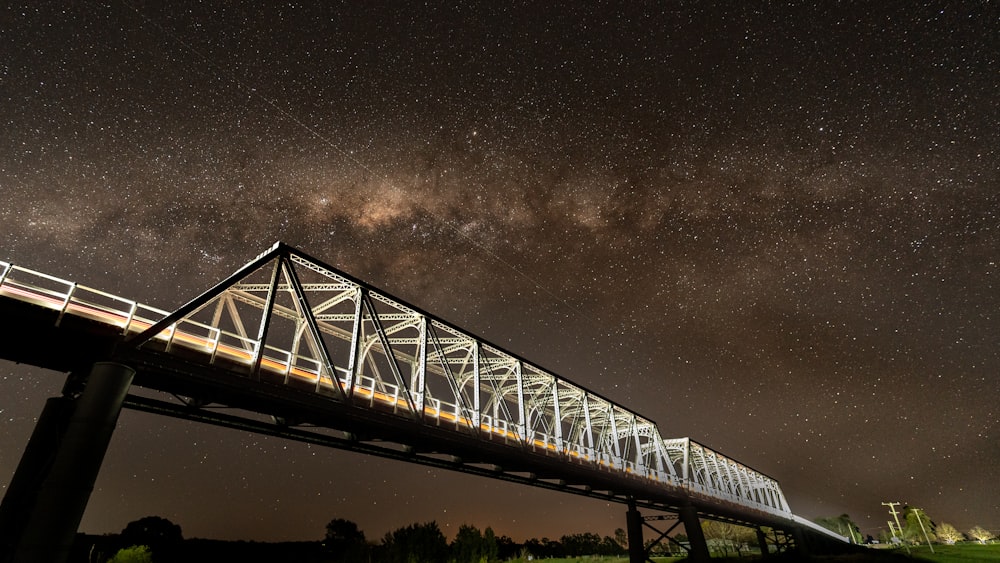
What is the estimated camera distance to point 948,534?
145 meters

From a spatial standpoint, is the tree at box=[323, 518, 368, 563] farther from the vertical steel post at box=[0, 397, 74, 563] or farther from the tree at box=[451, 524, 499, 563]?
the vertical steel post at box=[0, 397, 74, 563]

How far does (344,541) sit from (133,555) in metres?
45.7

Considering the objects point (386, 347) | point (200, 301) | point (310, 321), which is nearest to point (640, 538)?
point (386, 347)

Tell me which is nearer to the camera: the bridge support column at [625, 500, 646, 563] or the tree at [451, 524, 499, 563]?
the bridge support column at [625, 500, 646, 563]

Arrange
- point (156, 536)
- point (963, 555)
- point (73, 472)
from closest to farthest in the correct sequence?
point (73, 472)
point (963, 555)
point (156, 536)

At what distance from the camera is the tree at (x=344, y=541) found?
92.9 m

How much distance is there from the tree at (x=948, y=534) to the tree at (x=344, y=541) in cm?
17024

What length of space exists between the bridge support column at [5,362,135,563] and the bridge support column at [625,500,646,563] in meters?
30.6

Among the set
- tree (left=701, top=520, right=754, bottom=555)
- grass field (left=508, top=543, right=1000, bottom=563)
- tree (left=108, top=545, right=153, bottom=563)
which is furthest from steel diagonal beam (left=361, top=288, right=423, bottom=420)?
tree (left=701, top=520, right=754, bottom=555)

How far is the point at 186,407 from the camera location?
1586 cm

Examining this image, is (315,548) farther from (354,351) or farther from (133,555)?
(354,351)

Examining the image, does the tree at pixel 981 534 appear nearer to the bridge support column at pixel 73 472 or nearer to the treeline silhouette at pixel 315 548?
the treeline silhouette at pixel 315 548

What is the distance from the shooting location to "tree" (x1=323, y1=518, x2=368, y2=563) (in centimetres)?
9294

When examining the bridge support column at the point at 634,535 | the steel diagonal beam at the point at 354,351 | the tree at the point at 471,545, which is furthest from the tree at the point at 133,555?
the steel diagonal beam at the point at 354,351
